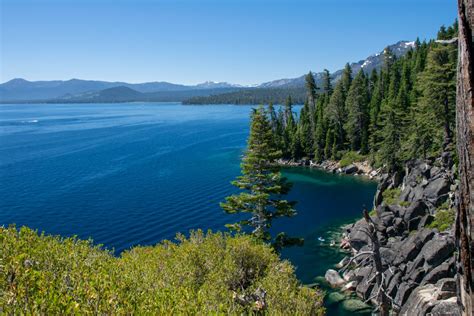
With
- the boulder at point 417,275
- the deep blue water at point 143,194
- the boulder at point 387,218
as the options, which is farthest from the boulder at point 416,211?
the boulder at point 417,275

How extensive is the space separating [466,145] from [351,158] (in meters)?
88.7

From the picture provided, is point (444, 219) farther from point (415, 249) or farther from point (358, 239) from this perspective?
point (358, 239)

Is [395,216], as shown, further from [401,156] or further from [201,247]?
[201,247]

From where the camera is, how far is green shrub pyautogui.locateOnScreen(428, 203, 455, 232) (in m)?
35.3

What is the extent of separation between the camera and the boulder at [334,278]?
115 ft

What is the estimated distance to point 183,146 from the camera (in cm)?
12181

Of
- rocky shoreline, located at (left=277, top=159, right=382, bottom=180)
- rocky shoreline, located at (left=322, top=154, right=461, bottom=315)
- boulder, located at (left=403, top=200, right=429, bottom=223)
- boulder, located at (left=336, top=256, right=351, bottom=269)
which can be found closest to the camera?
rocky shoreline, located at (left=322, top=154, right=461, bottom=315)

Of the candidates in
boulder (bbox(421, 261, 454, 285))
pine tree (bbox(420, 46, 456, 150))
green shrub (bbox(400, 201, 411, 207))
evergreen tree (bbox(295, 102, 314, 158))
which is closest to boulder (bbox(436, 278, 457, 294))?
boulder (bbox(421, 261, 454, 285))

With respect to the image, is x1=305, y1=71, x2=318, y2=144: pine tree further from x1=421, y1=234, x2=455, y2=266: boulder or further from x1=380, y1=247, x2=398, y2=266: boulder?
x1=421, y1=234, x2=455, y2=266: boulder

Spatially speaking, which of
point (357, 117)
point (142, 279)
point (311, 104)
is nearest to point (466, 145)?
point (142, 279)

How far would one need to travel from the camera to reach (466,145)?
4.85 meters

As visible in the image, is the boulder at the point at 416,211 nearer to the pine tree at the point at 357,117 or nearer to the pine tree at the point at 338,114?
the pine tree at the point at 357,117

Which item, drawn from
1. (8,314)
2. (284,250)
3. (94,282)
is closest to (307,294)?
(94,282)

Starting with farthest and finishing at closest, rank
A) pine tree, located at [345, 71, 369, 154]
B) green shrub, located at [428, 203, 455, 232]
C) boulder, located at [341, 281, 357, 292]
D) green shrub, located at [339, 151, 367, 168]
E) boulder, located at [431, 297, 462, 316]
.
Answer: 1. pine tree, located at [345, 71, 369, 154]
2. green shrub, located at [339, 151, 367, 168]
3. green shrub, located at [428, 203, 455, 232]
4. boulder, located at [341, 281, 357, 292]
5. boulder, located at [431, 297, 462, 316]
